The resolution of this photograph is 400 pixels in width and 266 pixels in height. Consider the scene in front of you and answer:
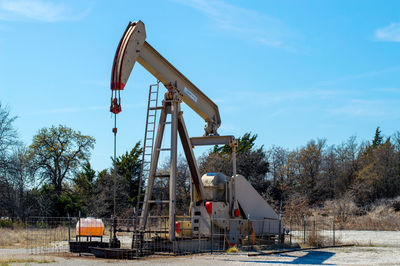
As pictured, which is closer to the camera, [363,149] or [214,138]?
[214,138]

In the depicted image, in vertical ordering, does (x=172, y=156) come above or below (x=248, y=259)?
above

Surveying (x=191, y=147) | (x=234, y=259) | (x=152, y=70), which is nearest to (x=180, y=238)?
(x=234, y=259)

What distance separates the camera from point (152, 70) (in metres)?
13.7

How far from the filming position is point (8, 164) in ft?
102

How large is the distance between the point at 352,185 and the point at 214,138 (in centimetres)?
2431

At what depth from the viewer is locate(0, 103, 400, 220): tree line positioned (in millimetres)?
33719

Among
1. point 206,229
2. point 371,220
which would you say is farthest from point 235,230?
point 371,220

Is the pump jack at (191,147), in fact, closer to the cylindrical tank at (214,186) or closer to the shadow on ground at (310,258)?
the cylindrical tank at (214,186)

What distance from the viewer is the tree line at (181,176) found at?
3372 centimetres

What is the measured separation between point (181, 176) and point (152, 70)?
975 inches

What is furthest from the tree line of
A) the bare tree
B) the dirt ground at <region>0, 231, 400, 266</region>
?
the dirt ground at <region>0, 231, 400, 266</region>

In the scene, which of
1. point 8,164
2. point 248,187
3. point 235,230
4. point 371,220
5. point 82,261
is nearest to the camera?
point 82,261

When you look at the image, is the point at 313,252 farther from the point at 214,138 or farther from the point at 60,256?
the point at 60,256

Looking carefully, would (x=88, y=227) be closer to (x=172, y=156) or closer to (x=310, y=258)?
(x=172, y=156)
